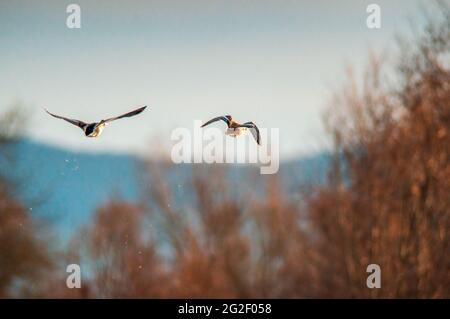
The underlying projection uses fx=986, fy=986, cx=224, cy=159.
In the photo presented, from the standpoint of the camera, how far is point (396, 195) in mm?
20406

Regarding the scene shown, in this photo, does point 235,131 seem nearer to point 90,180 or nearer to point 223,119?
point 223,119

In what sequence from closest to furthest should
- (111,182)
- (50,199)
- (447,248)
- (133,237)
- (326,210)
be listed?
(447,248) → (326,210) → (50,199) → (133,237) → (111,182)

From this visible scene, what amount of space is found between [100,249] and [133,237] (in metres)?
3.99

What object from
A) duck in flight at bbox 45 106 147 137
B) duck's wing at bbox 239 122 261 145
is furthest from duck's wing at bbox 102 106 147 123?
duck's wing at bbox 239 122 261 145

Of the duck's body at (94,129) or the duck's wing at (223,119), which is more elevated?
the duck's wing at (223,119)

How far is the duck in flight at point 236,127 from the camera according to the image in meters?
5.35

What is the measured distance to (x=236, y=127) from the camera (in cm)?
548

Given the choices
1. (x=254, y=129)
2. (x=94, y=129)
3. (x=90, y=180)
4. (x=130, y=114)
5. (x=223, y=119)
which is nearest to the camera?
(x=130, y=114)

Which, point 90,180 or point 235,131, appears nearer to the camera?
point 235,131

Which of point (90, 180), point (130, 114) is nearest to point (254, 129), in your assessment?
point (130, 114)

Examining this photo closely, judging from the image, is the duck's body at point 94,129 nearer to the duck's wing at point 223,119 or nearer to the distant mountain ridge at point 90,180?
the duck's wing at point 223,119

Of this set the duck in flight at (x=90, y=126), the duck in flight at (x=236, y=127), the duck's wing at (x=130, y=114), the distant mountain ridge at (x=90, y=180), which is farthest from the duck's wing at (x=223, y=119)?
the distant mountain ridge at (x=90, y=180)
